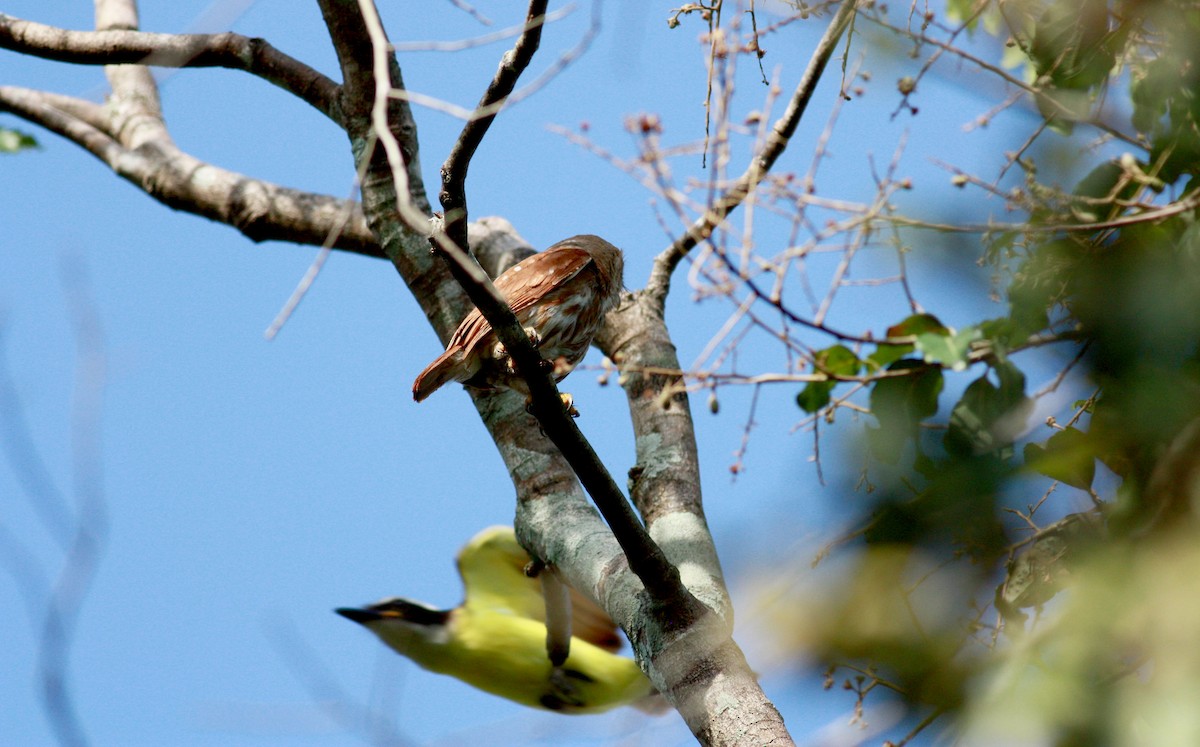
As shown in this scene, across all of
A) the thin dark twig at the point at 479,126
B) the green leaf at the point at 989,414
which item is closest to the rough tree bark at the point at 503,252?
the thin dark twig at the point at 479,126

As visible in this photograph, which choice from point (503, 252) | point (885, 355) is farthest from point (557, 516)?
point (885, 355)

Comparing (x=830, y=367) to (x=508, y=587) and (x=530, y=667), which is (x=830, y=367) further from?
(x=508, y=587)

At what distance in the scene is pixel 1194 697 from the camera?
2.97ft

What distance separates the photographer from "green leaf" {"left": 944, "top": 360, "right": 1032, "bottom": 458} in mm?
1539

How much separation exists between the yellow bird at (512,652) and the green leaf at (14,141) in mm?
2869

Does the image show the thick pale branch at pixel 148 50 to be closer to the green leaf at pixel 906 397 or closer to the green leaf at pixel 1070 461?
the green leaf at pixel 906 397

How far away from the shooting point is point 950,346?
1.81m

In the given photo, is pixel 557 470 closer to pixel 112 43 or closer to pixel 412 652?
pixel 412 652

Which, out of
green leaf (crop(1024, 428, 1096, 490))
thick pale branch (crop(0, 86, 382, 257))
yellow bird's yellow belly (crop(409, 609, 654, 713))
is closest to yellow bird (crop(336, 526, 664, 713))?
yellow bird's yellow belly (crop(409, 609, 654, 713))

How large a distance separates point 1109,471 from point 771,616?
477 mm

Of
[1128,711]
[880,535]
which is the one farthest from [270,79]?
[1128,711]

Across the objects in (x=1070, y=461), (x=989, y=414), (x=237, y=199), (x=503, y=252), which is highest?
(x=237, y=199)

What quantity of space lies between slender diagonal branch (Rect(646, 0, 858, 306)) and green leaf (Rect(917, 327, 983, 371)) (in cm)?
64

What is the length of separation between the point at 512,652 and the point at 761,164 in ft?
7.76
